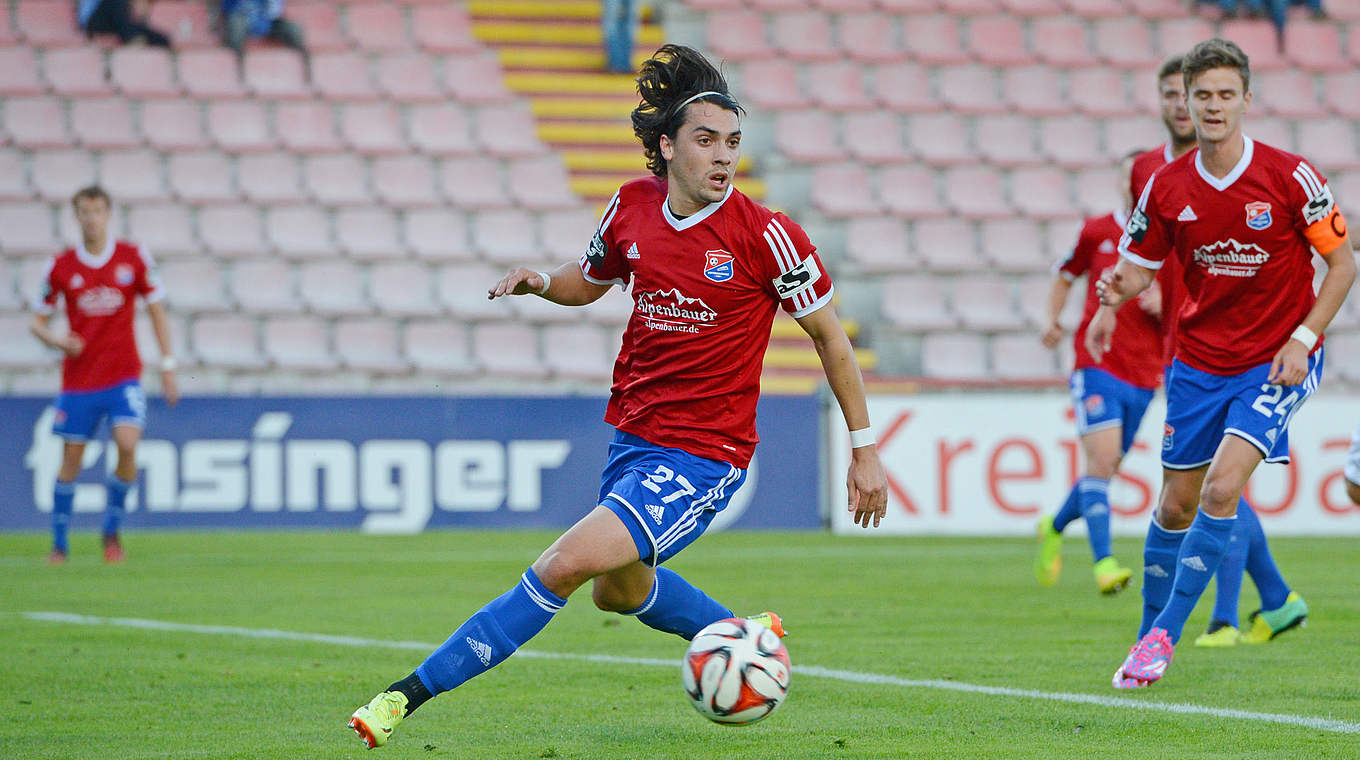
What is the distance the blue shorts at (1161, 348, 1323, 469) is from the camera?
6406 mm

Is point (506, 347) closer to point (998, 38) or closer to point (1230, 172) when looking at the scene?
point (998, 38)

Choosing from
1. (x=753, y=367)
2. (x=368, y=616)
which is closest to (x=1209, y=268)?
(x=753, y=367)

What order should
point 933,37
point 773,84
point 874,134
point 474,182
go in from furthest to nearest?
point 933,37
point 773,84
point 874,134
point 474,182

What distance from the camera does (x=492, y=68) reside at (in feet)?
66.6

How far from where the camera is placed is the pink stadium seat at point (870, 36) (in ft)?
70.0

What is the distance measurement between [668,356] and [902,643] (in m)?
2.77

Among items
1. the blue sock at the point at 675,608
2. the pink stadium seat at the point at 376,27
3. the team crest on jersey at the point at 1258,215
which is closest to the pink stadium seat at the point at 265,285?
the pink stadium seat at the point at 376,27

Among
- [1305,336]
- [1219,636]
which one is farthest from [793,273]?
[1219,636]

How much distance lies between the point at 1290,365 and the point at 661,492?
8.13 feet

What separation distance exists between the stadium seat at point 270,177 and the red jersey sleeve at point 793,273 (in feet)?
44.4

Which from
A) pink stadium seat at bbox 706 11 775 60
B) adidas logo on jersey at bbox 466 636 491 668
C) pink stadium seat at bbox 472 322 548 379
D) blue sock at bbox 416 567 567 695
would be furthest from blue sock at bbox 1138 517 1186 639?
pink stadium seat at bbox 706 11 775 60

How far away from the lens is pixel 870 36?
21.4 metres

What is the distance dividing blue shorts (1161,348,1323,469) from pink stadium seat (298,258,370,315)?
38.5ft

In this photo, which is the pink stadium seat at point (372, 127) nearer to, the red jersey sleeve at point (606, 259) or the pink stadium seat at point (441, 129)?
the pink stadium seat at point (441, 129)
